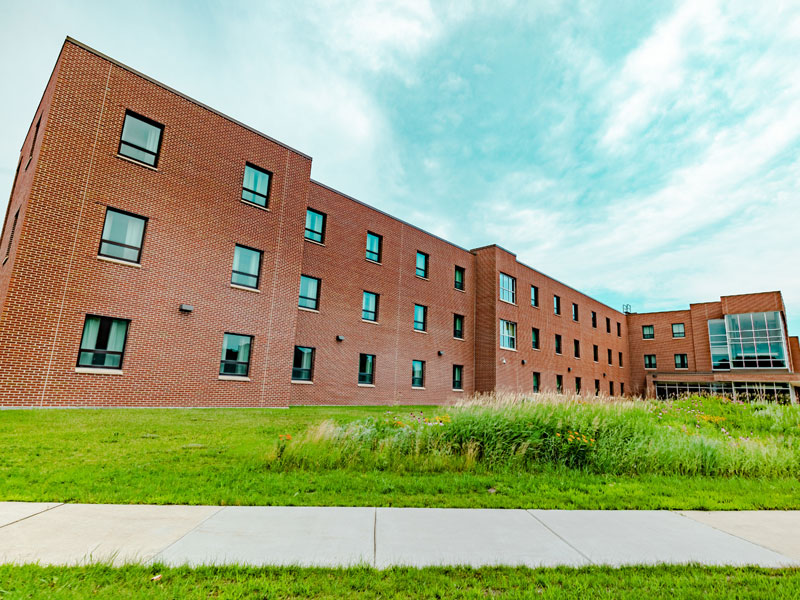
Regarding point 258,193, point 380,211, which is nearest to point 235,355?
point 258,193

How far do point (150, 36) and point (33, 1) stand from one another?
320 centimetres

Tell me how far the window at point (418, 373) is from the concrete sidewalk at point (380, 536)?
19034mm

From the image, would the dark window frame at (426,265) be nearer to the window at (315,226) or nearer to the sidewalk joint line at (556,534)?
the window at (315,226)

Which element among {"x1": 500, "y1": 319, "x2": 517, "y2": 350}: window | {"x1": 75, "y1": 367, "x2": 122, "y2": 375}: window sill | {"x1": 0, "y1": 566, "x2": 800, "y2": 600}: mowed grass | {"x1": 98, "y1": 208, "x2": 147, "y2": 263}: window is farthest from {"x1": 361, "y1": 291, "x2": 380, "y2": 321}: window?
{"x1": 0, "y1": 566, "x2": 800, "y2": 600}: mowed grass

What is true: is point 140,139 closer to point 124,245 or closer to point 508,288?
point 124,245

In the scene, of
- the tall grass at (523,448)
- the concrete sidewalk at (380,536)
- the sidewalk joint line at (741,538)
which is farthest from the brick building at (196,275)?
the sidewalk joint line at (741,538)

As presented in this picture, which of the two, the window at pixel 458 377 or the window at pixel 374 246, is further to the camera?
the window at pixel 458 377

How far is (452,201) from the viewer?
121 feet

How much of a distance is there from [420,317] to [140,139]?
53.0 feet

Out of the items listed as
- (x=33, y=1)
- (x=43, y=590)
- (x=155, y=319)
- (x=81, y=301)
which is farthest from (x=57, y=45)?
(x=43, y=590)

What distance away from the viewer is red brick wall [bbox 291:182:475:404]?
1889 centimetres

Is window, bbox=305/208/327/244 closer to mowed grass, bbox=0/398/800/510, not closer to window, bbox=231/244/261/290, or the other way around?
window, bbox=231/244/261/290

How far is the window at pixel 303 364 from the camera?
17.8 meters

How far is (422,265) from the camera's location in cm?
2491
